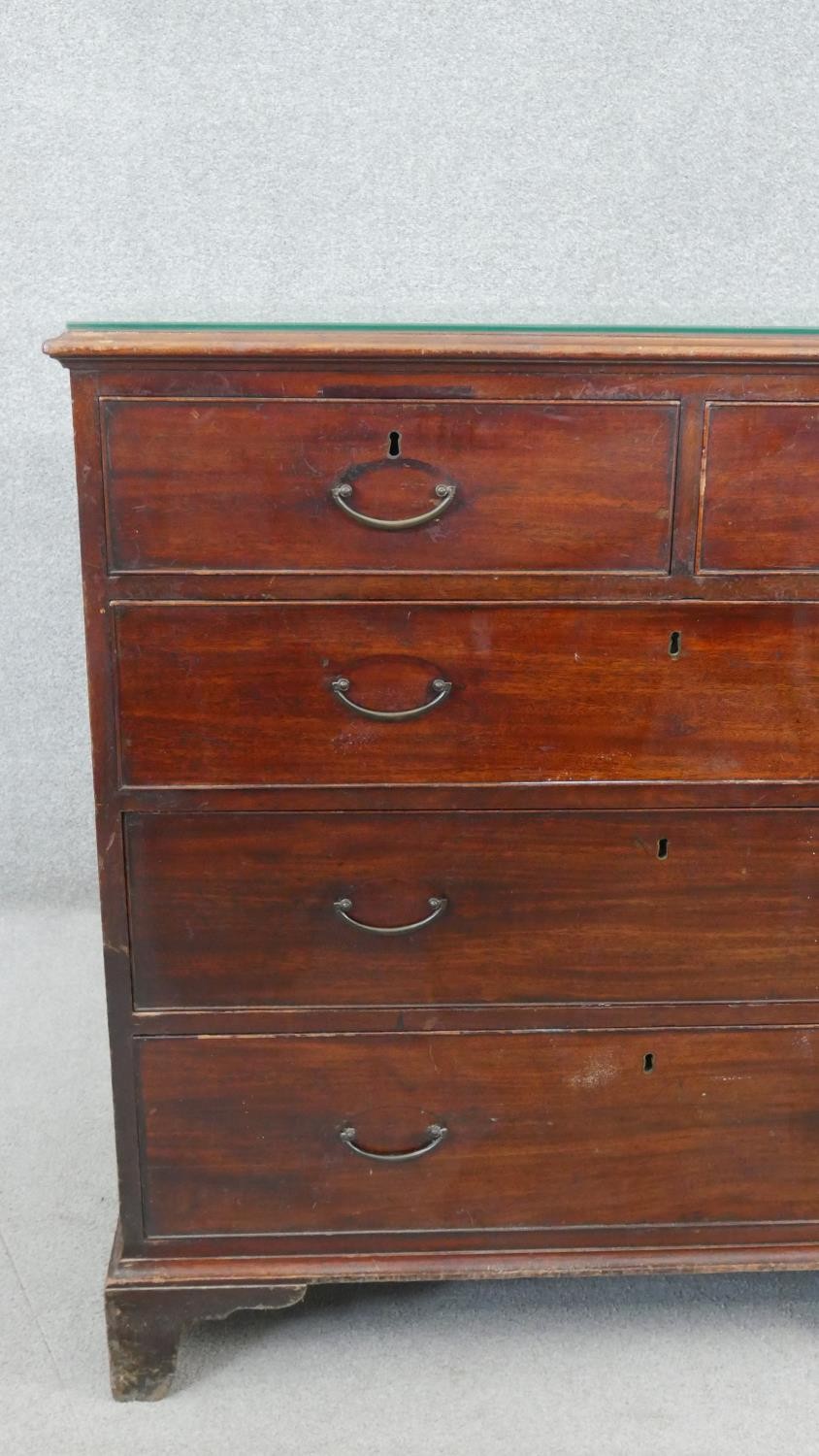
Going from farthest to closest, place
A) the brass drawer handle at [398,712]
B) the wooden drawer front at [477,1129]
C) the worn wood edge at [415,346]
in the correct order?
the wooden drawer front at [477,1129]
the brass drawer handle at [398,712]
the worn wood edge at [415,346]

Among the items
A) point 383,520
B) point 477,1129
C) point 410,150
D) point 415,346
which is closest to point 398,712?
point 383,520

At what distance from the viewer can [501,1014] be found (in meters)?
1.59

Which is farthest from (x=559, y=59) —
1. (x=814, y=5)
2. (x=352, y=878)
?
(x=352, y=878)

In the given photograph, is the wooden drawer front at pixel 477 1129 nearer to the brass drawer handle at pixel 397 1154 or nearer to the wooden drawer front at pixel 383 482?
the brass drawer handle at pixel 397 1154

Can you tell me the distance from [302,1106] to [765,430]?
833 millimetres

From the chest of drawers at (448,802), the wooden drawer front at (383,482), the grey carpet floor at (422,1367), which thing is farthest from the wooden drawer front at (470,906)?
the grey carpet floor at (422,1367)

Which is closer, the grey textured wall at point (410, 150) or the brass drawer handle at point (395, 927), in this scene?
the brass drawer handle at point (395, 927)

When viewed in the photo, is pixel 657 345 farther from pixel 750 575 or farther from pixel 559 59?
pixel 559 59

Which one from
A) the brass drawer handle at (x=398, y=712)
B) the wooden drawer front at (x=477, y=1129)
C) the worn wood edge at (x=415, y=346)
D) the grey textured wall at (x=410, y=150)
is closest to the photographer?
the worn wood edge at (x=415, y=346)

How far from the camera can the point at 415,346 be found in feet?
4.51

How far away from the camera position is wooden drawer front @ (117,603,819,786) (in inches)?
57.6

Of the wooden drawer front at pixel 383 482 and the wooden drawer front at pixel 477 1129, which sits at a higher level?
the wooden drawer front at pixel 383 482

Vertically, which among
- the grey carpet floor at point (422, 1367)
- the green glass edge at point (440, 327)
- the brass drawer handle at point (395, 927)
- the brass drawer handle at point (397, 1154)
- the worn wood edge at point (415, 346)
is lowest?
the grey carpet floor at point (422, 1367)

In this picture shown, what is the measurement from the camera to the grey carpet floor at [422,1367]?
5.13ft
